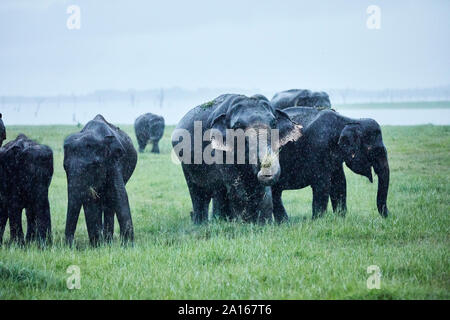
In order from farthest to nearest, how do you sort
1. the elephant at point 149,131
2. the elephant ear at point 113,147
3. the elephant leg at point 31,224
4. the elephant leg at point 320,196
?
the elephant at point 149,131
the elephant leg at point 320,196
the elephant leg at point 31,224
the elephant ear at point 113,147

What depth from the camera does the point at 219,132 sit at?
12094 millimetres

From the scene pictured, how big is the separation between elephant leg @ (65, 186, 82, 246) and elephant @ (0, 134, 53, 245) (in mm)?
621

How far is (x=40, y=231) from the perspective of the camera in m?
12.0

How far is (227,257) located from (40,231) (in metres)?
4.12

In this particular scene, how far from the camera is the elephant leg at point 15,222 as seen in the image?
11.9 m

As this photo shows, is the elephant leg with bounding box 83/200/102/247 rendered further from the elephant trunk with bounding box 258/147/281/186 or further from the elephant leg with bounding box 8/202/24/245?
the elephant trunk with bounding box 258/147/281/186

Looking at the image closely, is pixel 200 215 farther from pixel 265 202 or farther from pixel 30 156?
pixel 30 156

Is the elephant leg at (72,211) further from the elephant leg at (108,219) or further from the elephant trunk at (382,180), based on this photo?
the elephant trunk at (382,180)

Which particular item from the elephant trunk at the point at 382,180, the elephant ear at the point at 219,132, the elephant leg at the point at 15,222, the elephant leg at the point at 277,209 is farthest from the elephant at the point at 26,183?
the elephant trunk at the point at 382,180

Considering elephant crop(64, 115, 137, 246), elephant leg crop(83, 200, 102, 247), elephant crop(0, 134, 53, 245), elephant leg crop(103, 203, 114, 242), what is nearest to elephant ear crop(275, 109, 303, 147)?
elephant crop(64, 115, 137, 246)

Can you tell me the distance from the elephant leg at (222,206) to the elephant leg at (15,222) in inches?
161

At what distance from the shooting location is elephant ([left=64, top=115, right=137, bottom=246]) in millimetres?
11039
